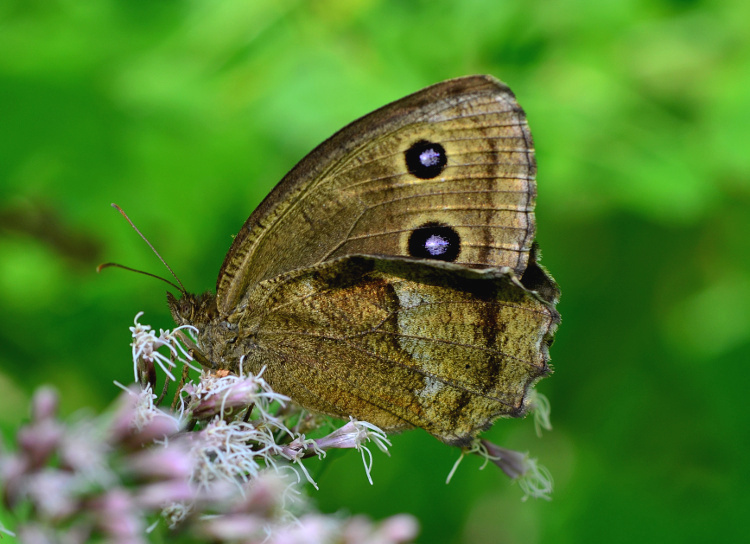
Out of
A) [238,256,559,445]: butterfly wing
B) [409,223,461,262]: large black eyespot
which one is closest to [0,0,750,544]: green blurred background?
[238,256,559,445]: butterfly wing

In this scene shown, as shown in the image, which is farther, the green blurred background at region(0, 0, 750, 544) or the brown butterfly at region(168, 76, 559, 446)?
the green blurred background at region(0, 0, 750, 544)

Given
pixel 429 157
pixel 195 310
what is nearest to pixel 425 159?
pixel 429 157

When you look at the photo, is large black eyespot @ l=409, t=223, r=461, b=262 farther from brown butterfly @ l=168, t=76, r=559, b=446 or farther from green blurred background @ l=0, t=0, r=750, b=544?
green blurred background @ l=0, t=0, r=750, b=544

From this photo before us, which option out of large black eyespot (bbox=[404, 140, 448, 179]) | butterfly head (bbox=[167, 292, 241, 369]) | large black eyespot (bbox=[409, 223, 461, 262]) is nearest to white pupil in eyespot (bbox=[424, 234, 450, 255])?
large black eyespot (bbox=[409, 223, 461, 262])

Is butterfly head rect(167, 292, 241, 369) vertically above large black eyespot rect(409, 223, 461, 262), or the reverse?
large black eyespot rect(409, 223, 461, 262)

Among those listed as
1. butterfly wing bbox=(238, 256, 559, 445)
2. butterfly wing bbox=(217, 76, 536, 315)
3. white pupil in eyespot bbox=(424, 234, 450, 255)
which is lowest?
butterfly wing bbox=(238, 256, 559, 445)

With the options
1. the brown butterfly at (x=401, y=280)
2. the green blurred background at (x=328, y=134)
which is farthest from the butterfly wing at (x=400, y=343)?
the green blurred background at (x=328, y=134)

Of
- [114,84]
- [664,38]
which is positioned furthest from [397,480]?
[664,38]
